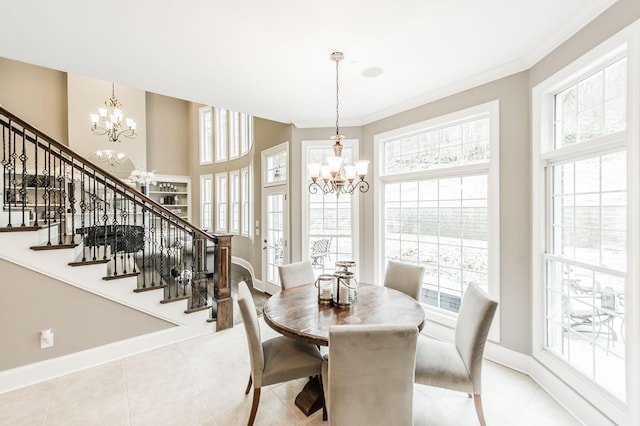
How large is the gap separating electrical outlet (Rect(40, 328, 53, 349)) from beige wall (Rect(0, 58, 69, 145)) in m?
6.40

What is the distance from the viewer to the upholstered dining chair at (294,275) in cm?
288

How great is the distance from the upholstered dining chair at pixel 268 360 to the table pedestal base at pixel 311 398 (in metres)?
0.29

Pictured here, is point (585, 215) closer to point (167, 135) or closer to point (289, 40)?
point (289, 40)

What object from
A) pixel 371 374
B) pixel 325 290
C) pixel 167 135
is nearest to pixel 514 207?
pixel 325 290

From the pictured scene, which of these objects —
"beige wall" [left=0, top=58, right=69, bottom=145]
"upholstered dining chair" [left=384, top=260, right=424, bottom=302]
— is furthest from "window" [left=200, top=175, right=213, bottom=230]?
"upholstered dining chair" [left=384, top=260, right=424, bottom=302]

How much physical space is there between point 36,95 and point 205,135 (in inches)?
150

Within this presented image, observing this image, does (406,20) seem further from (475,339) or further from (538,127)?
(475,339)

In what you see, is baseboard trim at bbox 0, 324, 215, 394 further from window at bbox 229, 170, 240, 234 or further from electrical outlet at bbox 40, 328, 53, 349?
window at bbox 229, 170, 240, 234

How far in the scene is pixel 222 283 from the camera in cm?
341

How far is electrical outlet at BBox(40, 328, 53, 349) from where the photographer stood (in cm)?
247

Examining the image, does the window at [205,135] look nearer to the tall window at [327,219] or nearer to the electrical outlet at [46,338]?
the tall window at [327,219]

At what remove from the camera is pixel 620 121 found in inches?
70.9

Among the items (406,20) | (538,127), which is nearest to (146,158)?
(406,20)

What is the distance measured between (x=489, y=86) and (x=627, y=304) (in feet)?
7.19
